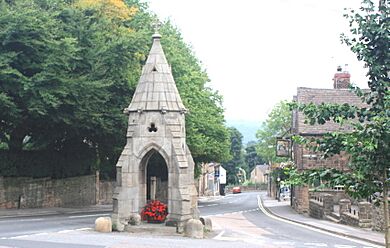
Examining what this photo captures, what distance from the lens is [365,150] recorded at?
23.4ft

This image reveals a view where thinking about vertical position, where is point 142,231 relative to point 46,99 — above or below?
below

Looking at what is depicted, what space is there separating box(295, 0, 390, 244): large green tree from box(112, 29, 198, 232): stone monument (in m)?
9.98

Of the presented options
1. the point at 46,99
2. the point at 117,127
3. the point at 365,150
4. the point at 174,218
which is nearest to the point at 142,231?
the point at 174,218

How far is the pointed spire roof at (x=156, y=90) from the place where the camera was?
18172 millimetres

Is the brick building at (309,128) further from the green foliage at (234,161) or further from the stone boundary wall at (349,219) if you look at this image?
the green foliage at (234,161)

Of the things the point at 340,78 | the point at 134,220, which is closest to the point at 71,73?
the point at 134,220

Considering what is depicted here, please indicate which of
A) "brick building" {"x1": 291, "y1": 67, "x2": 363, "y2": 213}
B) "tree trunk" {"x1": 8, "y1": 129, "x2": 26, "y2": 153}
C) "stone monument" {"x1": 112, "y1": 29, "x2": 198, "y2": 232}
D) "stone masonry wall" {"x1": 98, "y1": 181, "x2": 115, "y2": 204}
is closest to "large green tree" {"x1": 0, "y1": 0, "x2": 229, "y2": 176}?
"tree trunk" {"x1": 8, "y1": 129, "x2": 26, "y2": 153}

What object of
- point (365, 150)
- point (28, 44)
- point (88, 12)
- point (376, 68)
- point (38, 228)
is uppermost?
point (88, 12)

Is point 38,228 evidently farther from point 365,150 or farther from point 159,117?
point 365,150

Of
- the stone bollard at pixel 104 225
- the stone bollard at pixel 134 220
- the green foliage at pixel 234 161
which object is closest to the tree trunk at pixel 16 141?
the stone bollard at pixel 104 225

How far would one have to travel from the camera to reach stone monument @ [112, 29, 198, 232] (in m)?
17.6

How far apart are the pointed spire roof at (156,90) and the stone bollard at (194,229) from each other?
13.4 ft

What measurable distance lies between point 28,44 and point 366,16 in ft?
63.8

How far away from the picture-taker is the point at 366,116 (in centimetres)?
781
